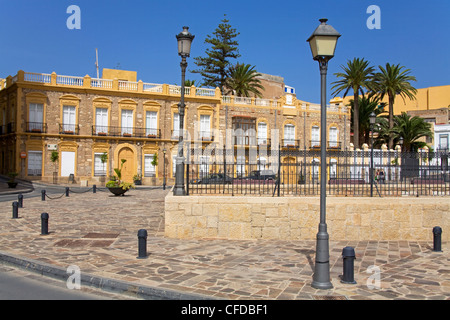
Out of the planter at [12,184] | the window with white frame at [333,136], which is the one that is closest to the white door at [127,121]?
the planter at [12,184]

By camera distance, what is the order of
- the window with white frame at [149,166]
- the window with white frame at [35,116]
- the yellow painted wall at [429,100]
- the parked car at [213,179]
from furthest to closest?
the yellow painted wall at [429,100]
the window with white frame at [149,166]
the window with white frame at [35,116]
the parked car at [213,179]

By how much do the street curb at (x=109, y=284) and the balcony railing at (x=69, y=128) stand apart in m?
30.0

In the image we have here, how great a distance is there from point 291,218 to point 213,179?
235 cm

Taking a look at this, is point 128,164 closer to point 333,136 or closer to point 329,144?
point 329,144

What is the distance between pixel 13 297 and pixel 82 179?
102 ft

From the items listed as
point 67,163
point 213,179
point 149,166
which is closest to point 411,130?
point 149,166

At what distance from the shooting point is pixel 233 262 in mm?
7562

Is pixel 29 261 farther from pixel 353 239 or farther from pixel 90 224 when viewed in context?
pixel 353 239

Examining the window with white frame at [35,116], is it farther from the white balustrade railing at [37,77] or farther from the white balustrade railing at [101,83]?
the white balustrade railing at [101,83]

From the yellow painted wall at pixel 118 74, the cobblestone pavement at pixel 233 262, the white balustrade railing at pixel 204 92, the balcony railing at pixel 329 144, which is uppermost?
the yellow painted wall at pixel 118 74

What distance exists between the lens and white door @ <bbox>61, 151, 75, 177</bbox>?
3528 centimetres

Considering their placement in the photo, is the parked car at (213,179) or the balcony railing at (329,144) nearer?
the parked car at (213,179)

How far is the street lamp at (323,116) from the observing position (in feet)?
19.9

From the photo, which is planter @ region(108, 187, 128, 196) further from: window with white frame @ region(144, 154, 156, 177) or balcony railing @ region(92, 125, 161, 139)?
window with white frame @ region(144, 154, 156, 177)
